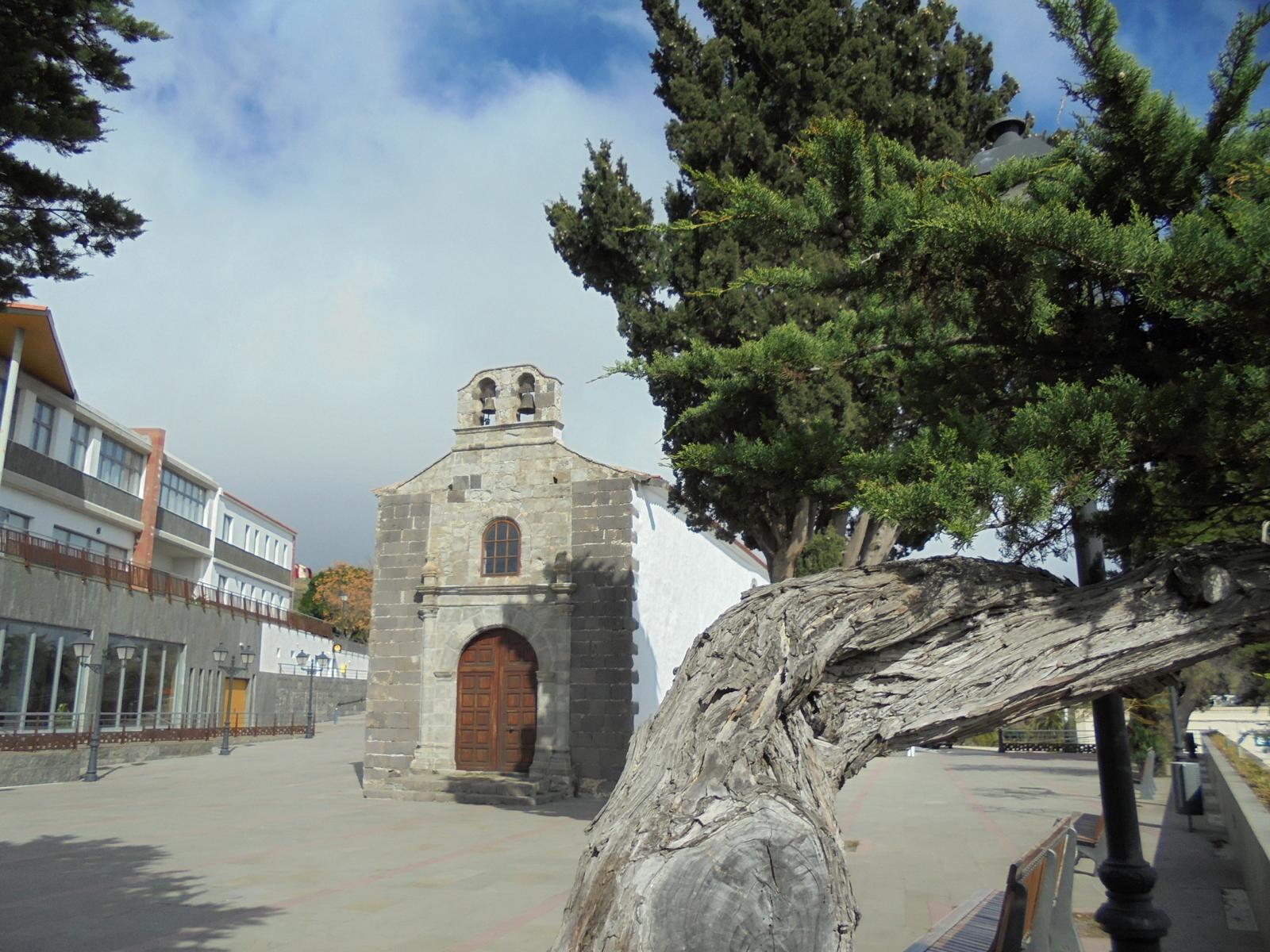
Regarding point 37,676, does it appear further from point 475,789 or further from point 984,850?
point 984,850

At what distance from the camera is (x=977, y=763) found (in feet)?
76.1

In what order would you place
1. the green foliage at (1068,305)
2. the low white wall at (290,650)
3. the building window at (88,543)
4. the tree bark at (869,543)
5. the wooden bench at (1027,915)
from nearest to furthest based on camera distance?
the green foliage at (1068,305)
the wooden bench at (1027,915)
the tree bark at (869,543)
the building window at (88,543)
the low white wall at (290,650)

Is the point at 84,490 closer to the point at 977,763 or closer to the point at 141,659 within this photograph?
the point at 141,659

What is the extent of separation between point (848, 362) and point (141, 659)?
27267 mm

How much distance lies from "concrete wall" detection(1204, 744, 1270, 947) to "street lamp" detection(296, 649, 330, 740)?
92.5 ft

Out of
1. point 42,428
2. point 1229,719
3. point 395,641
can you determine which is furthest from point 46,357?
point 1229,719

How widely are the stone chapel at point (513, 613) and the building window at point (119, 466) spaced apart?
51.1 feet

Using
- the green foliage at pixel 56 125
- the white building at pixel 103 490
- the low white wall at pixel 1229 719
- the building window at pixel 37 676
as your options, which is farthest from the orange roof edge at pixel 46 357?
the low white wall at pixel 1229 719

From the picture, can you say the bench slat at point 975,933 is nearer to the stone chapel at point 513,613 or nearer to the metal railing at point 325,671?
the stone chapel at point 513,613

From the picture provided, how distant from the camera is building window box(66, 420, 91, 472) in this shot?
26.2 m

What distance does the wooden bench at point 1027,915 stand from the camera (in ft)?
13.4

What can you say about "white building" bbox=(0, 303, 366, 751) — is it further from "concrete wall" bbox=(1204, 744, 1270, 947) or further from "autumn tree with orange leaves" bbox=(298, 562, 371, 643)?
"concrete wall" bbox=(1204, 744, 1270, 947)

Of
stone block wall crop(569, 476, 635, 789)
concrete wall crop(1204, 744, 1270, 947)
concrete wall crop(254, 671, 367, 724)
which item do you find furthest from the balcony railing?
concrete wall crop(1204, 744, 1270, 947)

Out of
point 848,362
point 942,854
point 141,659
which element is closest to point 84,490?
point 141,659
